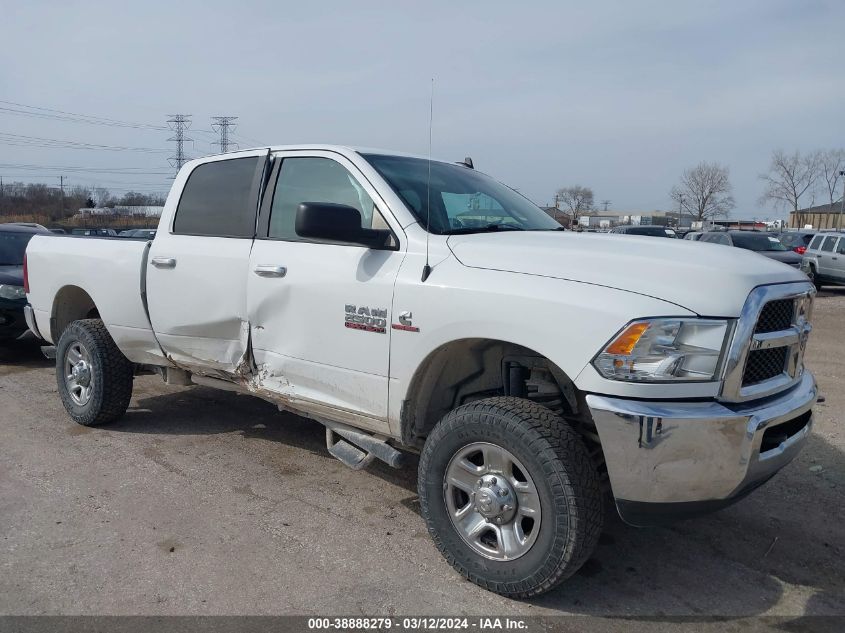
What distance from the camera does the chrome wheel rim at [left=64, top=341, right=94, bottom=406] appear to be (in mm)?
5492

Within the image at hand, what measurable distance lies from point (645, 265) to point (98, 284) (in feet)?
13.2

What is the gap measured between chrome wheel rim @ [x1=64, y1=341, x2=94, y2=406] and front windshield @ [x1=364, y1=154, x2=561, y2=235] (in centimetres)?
297

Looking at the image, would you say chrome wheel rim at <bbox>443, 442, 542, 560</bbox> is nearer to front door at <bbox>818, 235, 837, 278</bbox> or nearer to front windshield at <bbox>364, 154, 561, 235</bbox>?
front windshield at <bbox>364, 154, 561, 235</bbox>

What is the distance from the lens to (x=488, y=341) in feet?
10.8

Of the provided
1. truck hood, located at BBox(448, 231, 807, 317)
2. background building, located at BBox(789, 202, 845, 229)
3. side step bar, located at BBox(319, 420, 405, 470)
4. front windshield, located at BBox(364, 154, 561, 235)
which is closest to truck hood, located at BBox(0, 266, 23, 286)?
side step bar, located at BBox(319, 420, 405, 470)

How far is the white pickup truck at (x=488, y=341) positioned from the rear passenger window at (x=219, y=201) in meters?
0.02

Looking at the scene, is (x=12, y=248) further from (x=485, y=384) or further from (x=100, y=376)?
(x=485, y=384)

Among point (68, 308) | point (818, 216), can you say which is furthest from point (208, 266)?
point (818, 216)

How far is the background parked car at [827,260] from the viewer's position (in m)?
19.3

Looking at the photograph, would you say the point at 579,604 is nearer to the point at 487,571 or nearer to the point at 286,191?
the point at 487,571

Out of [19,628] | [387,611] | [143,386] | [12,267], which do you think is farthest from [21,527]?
[12,267]

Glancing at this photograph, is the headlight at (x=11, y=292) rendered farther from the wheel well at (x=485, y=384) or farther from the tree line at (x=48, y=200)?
the tree line at (x=48, y=200)

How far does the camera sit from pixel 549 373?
333 centimetres

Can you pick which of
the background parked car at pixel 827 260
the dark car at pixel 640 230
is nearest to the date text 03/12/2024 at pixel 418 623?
the dark car at pixel 640 230
